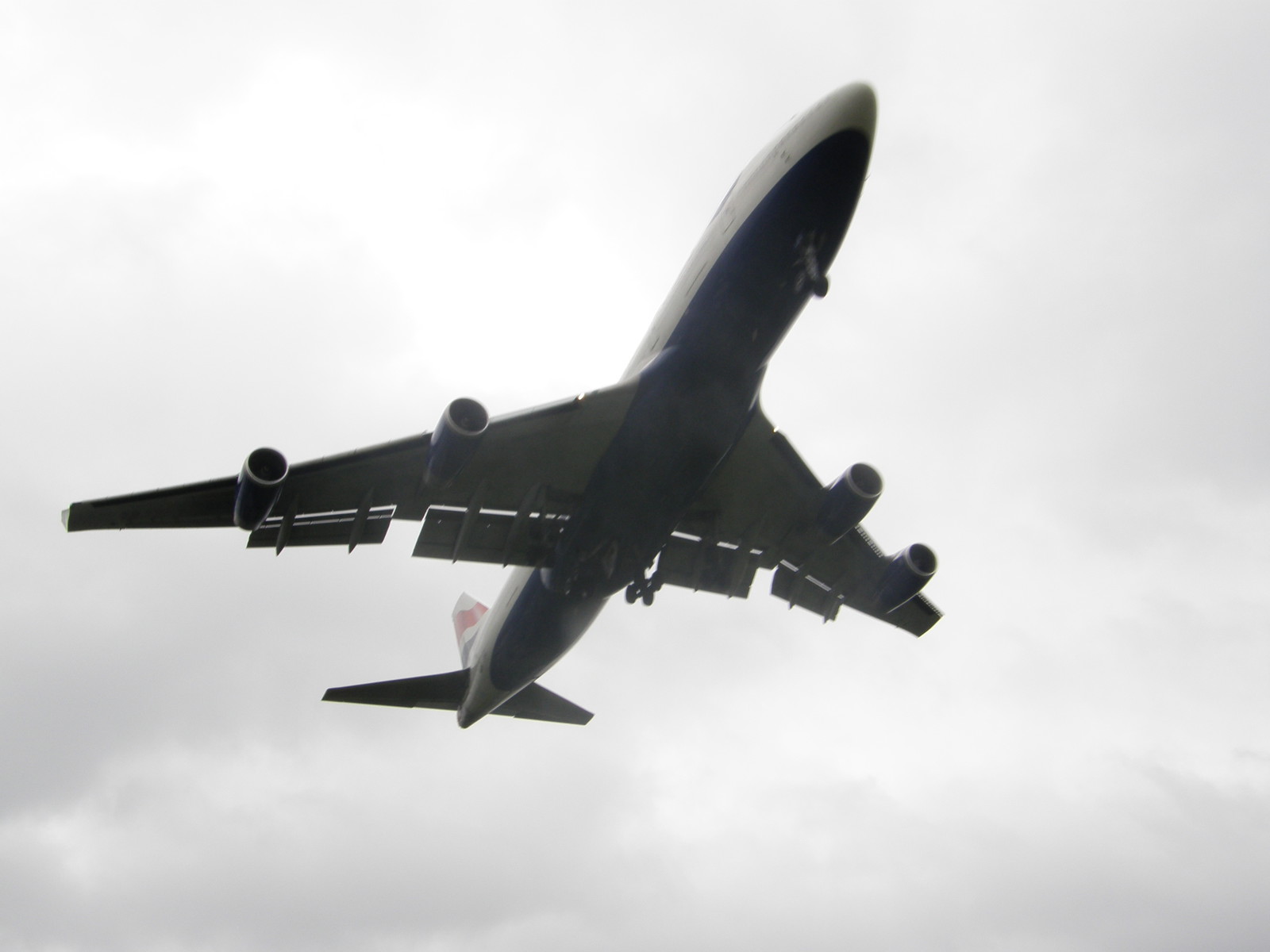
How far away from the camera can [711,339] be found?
15250mm

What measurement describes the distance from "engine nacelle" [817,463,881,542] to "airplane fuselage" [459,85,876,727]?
274 centimetres

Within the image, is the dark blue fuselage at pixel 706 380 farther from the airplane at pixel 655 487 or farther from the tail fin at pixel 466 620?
the tail fin at pixel 466 620

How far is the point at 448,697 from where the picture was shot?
77.6 feet

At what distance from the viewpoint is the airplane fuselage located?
45.9 ft

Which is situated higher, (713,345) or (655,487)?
(713,345)

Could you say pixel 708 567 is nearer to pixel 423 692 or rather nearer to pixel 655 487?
pixel 655 487

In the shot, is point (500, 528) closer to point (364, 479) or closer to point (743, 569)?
point (364, 479)

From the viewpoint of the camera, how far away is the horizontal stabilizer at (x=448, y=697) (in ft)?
74.6

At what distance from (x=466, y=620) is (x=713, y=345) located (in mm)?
15396

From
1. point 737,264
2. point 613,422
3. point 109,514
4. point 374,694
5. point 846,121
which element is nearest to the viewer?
point 846,121

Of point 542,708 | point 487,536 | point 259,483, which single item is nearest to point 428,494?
point 487,536

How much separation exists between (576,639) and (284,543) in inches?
241

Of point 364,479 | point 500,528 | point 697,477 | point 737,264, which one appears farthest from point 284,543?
point 737,264

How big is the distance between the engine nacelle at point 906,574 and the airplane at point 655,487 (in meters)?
0.04
